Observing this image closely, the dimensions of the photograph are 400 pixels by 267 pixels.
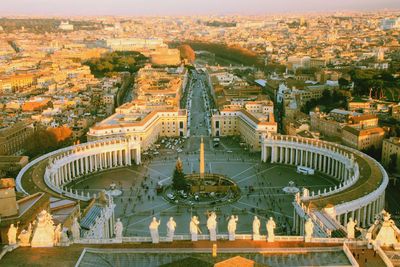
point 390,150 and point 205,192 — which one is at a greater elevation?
point 390,150

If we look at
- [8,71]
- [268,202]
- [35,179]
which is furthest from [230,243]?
[8,71]

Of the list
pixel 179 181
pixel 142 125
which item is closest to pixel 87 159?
pixel 142 125

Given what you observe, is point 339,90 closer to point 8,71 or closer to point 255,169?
point 255,169

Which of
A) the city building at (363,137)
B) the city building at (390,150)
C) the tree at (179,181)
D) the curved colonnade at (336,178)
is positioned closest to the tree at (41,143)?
the tree at (179,181)

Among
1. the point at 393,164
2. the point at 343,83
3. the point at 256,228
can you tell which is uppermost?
the point at 256,228

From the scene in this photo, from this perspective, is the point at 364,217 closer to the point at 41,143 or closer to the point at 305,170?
the point at 305,170

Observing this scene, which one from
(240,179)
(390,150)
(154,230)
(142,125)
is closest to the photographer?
(154,230)
